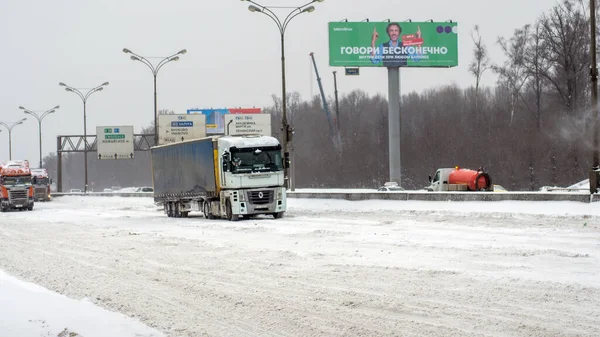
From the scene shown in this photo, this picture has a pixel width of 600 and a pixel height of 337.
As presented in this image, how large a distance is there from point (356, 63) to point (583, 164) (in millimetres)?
18802

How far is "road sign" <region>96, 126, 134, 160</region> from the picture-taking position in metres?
87.8

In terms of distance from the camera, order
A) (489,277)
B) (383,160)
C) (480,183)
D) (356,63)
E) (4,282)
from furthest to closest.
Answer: (383,160) → (356,63) → (480,183) → (4,282) → (489,277)

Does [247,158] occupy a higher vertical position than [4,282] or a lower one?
higher

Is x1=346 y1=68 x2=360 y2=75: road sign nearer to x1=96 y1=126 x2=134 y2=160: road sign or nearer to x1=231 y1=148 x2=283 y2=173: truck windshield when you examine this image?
x1=96 y1=126 x2=134 y2=160: road sign

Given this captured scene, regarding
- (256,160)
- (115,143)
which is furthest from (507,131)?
(256,160)

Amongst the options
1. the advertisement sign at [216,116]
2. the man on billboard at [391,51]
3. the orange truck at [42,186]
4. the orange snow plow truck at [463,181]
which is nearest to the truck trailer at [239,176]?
the orange snow plow truck at [463,181]

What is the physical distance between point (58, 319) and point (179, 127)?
6057 centimetres

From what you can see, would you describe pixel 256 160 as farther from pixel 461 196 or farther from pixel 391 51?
pixel 391 51

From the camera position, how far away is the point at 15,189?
2254 inches

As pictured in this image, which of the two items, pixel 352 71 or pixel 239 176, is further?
pixel 352 71

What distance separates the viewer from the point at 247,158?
34281mm

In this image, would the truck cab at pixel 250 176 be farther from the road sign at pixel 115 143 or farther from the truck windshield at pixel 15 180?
the road sign at pixel 115 143

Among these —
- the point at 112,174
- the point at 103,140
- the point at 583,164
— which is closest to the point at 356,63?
the point at 583,164

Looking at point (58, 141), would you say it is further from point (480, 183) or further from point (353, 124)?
point (480, 183)
